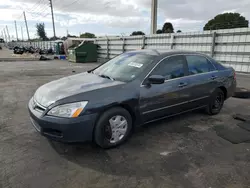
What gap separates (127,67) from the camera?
3.42 meters

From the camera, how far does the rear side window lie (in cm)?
377

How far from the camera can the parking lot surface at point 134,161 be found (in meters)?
2.19

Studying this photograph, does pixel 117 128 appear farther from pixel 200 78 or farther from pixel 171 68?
pixel 200 78

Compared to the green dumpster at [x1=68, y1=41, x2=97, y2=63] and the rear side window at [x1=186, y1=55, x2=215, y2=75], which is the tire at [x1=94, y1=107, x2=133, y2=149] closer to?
the rear side window at [x1=186, y1=55, x2=215, y2=75]

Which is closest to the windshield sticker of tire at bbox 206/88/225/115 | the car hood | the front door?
the front door

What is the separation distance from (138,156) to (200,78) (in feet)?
6.94

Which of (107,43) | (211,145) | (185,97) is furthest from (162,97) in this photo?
(107,43)

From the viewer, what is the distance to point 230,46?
32.6 feet

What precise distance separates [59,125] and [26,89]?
5011 millimetres

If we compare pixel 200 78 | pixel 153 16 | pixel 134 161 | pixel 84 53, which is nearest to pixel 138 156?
pixel 134 161

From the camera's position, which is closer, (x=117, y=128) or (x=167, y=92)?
(x=117, y=128)

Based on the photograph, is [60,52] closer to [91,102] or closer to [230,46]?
[230,46]

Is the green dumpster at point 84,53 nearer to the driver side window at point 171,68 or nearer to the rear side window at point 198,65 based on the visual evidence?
the rear side window at point 198,65

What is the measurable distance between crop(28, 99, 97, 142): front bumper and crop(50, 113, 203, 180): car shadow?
12.1 inches
